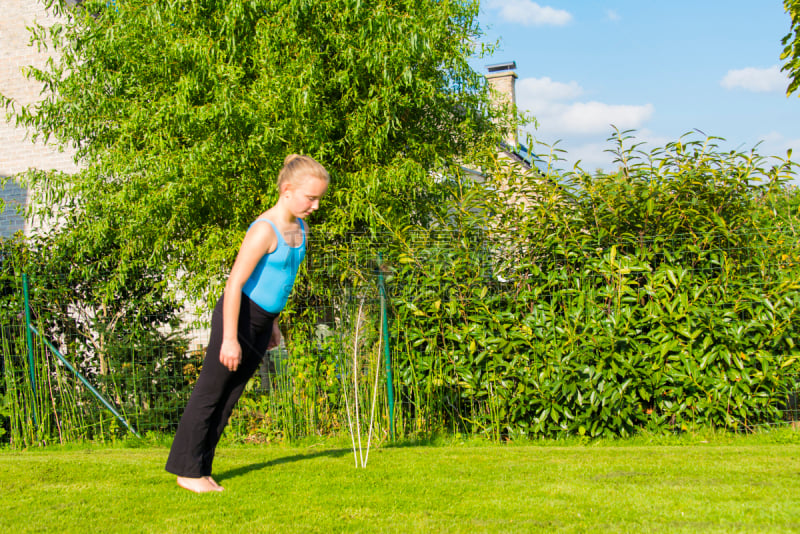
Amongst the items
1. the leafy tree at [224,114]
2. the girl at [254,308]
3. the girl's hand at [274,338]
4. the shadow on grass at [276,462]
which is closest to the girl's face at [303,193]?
the girl at [254,308]

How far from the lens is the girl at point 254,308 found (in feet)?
11.7

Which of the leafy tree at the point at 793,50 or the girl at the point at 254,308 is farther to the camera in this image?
the leafy tree at the point at 793,50

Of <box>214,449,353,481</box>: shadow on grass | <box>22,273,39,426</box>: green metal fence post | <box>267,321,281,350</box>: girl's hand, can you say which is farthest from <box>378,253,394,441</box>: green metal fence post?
<box>22,273,39,426</box>: green metal fence post

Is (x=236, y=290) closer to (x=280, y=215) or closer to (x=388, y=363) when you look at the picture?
(x=280, y=215)

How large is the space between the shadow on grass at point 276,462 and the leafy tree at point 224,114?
200 centimetres

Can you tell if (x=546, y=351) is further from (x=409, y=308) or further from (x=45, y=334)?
(x=45, y=334)

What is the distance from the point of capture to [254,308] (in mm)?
3609

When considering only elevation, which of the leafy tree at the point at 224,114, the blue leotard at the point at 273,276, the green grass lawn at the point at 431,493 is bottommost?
the green grass lawn at the point at 431,493

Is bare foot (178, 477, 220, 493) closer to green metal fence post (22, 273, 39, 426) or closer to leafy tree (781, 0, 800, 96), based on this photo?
green metal fence post (22, 273, 39, 426)

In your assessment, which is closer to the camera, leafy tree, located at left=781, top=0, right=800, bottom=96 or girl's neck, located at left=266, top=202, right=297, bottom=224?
girl's neck, located at left=266, top=202, right=297, bottom=224

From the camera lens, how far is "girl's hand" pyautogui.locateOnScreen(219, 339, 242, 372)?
11.2 ft

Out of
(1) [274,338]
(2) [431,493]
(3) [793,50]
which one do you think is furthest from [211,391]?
(3) [793,50]

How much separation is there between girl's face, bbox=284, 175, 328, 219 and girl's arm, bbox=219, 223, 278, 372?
0.22 metres

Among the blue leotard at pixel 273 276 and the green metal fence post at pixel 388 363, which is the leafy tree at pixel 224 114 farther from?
the blue leotard at pixel 273 276
